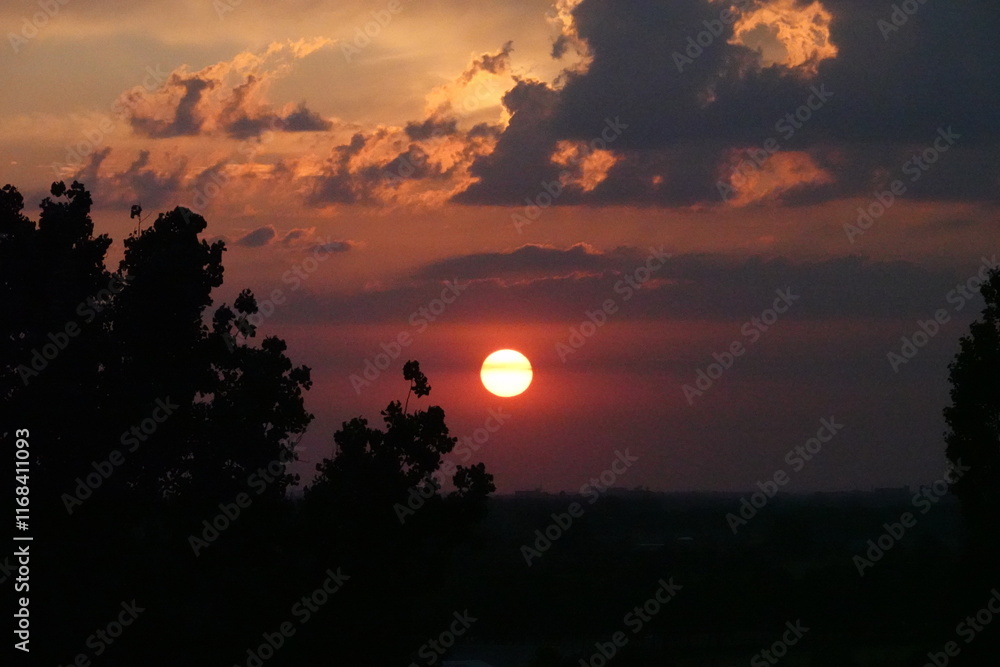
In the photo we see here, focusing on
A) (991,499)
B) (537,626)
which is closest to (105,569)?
(991,499)

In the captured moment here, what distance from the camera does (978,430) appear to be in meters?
30.0

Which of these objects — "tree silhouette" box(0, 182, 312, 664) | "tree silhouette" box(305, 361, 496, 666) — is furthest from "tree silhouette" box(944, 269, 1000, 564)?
"tree silhouette" box(0, 182, 312, 664)

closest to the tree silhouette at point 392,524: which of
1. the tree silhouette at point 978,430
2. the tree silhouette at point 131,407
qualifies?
the tree silhouette at point 131,407

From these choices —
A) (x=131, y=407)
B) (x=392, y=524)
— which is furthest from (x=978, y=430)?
(x=131, y=407)

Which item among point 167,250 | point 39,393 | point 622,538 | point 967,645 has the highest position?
point 622,538

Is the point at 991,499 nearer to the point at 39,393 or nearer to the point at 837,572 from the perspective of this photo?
the point at 39,393

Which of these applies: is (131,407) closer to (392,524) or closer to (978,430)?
(392,524)

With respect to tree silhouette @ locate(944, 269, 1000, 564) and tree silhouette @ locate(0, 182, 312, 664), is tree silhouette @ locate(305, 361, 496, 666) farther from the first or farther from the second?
tree silhouette @ locate(944, 269, 1000, 564)

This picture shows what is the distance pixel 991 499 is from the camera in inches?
1169

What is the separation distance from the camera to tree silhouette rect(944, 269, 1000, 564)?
29.8 m

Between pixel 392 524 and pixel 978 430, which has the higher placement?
pixel 978 430

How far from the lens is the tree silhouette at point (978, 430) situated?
29.8 m

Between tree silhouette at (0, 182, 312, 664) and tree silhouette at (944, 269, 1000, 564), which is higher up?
tree silhouette at (944, 269, 1000, 564)

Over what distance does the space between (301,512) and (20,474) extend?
7.23m
